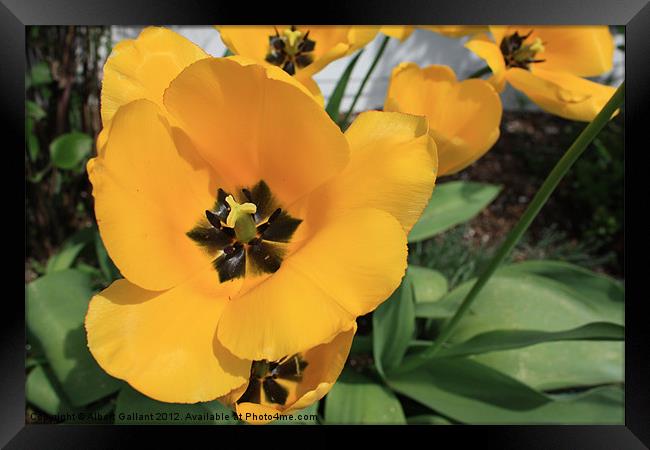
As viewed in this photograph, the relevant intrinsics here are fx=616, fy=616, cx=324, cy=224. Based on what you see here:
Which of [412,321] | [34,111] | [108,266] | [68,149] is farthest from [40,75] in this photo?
[412,321]

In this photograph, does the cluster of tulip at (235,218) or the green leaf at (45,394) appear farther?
the green leaf at (45,394)

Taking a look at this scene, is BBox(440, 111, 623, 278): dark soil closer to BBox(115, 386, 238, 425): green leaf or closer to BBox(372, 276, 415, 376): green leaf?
BBox(372, 276, 415, 376): green leaf

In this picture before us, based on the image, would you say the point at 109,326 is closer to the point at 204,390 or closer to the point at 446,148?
the point at 204,390

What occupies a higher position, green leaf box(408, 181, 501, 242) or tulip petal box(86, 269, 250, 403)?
tulip petal box(86, 269, 250, 403)

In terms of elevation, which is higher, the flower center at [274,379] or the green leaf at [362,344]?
the flower center at [274,379]

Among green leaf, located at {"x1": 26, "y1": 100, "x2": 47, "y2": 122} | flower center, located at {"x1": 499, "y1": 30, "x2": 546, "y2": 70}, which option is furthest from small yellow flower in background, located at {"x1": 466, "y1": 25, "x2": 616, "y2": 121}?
green leaf, located at {"x1": 26, "y1": 100, "x2": 47, "y2": 122}

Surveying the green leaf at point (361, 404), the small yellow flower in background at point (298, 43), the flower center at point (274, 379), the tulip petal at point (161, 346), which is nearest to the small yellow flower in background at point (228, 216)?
the tulip petal at point (161, 346)

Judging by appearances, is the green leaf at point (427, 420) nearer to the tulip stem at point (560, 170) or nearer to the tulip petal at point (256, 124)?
the tulip stem at point (560, 170)

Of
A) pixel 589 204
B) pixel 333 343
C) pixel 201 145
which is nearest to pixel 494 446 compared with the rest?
pixel 333 343

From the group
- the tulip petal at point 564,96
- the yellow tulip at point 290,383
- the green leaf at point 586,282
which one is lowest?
the green leaf at point 586,282
